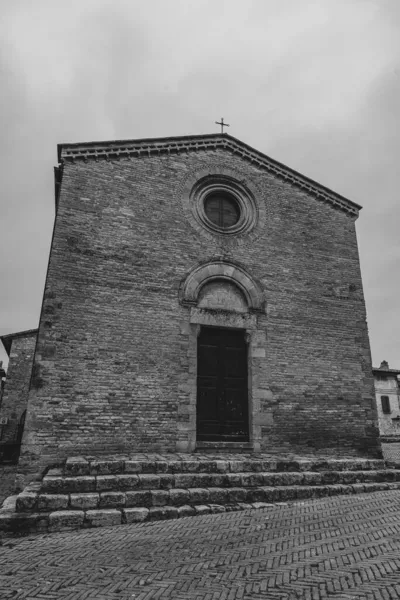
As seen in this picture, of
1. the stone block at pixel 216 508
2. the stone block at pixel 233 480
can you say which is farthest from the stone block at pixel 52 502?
the stone block at pixel 233 480

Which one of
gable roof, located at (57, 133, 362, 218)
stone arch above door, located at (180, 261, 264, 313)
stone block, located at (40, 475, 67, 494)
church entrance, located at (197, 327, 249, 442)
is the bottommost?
stone block, located at (40, 475, 67, 494)

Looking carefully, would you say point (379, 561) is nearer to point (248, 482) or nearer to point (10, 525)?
point (248, 482)

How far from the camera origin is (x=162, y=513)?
250 inches

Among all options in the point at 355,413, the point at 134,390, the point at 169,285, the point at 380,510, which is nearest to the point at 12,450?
the point at 134,390

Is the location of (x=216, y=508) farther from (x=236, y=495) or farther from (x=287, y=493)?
(x=287, y=493)

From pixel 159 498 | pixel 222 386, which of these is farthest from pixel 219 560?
pixel 222 386

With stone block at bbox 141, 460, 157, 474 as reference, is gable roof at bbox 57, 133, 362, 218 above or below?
above

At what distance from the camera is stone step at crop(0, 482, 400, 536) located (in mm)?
5746

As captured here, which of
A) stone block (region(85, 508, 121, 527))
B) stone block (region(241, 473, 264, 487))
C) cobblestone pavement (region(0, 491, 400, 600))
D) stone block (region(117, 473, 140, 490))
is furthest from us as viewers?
stone block (region(241, 473, 264, 487))

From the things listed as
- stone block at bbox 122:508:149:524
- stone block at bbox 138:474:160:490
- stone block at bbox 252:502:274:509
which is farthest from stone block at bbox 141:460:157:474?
stone block at bbox 252:502:274:509

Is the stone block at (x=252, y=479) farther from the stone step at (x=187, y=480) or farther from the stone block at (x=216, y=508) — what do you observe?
the stone block at (x=216, y=508)

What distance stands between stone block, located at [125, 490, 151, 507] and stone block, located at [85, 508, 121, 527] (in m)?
0.31

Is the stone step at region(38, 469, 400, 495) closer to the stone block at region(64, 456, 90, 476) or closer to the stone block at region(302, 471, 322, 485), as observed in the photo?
the stone block at region(302, 471, 322, 485)

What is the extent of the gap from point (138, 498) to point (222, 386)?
440 cm
